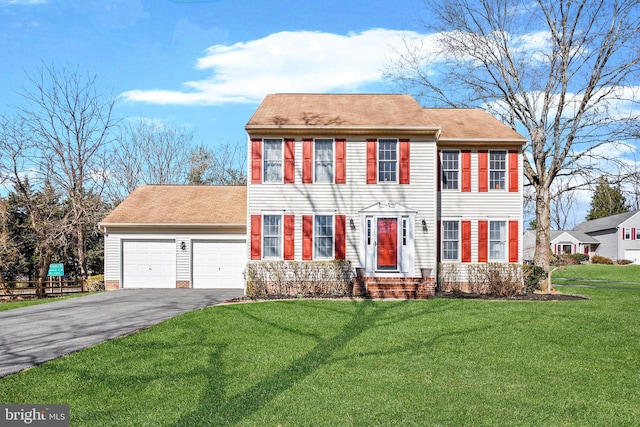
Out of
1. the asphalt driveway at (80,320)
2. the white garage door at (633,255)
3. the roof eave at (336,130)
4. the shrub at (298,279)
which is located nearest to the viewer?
the asphalt driveway at (80,320)

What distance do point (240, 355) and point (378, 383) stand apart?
8.34ft

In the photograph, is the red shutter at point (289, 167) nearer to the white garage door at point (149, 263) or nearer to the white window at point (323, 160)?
the white window at point (323, 160)

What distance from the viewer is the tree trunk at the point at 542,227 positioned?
2114 cm

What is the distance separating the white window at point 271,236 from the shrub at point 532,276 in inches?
324

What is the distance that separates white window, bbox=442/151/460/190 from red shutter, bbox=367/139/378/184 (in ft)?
9.55

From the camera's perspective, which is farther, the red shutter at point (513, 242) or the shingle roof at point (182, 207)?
the shingle roof at point (182, 207)

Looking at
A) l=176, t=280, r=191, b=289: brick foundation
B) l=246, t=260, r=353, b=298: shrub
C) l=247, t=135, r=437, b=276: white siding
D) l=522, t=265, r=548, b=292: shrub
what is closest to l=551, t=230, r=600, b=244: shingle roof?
l=522, t=265, r=548, b=292: shrub

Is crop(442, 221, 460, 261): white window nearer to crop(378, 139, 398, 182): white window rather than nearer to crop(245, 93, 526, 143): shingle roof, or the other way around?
crop(378, 139, 398, 182): white window

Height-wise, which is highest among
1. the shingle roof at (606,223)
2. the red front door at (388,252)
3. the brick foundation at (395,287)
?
the shingle roof at (606,223)

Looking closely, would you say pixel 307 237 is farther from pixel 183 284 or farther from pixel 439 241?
pixel 183 284

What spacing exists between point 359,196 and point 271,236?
3.27 meters

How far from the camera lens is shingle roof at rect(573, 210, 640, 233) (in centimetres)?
5218

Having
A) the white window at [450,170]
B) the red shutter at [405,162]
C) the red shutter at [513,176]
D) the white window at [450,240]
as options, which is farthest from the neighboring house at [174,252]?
the red shutter at [513,176]

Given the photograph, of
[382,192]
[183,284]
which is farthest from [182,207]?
[382,192]
